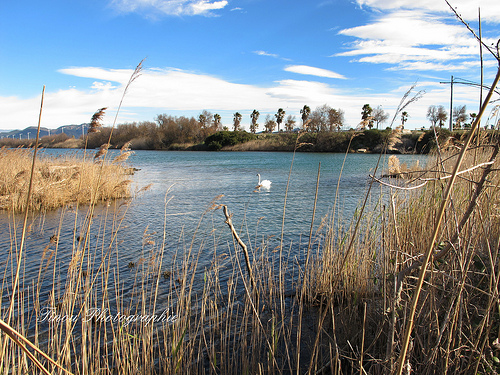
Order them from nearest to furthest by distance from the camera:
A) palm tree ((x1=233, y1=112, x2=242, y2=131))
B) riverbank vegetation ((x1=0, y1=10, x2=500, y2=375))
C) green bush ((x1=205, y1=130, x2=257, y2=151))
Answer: riverbank vegetation ((x1=0, y1=10, x2=500, y2=375)), green bush ((x1=205, y1=130, x2=257, y2=151)), palm tree ((x1=233, y1=112, x2=242, y2=131))

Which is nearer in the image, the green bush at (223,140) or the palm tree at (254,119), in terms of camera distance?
the green bush at (223,140)

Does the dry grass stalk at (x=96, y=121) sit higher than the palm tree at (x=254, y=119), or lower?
lower

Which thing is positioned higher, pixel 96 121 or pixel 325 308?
pixel 96 121

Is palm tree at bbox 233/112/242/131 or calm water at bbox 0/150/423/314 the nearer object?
calm water at bbox 0/150/423/314

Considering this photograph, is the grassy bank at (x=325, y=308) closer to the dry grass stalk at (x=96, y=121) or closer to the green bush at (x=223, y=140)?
the dry grass stalk at (x=96, y=121)

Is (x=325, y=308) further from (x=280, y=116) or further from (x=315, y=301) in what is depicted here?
(x=280, y=116)

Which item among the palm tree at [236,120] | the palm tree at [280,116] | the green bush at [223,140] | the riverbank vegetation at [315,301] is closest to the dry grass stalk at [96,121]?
the riverbank vegetation at [315,301]

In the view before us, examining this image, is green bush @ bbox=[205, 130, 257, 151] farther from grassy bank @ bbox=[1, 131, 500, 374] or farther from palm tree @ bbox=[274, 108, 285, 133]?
grassy bank @ bbox=[1, 131, 500, 374]

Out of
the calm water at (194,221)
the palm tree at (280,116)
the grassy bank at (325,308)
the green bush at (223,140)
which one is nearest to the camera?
the grassy bank at (325,308)

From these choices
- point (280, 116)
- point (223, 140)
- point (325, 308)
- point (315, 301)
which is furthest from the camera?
point (280, 116)

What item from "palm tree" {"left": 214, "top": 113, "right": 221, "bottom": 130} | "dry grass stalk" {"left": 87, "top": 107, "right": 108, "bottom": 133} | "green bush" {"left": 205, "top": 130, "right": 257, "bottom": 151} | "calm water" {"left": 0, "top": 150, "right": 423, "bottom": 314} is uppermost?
"palm tree" {"left": 214, "top": 113, "right": 221, "bottom": 130}

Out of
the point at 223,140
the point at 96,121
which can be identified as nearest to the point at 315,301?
the point at 96,121

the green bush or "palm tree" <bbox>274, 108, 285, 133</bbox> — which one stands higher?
"palm tree" <bbox>274, 108, 285, 133</bbox>

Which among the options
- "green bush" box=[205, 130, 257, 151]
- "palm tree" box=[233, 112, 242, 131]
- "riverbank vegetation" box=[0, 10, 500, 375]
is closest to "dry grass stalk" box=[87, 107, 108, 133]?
"riverbank vegetation" box=[0, 10, 500, 375]
